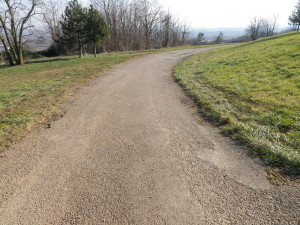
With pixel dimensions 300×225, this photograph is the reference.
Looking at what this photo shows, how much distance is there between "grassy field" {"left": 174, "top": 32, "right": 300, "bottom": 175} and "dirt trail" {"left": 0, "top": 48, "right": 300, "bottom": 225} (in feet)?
1.54

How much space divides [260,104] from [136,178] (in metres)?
4.48

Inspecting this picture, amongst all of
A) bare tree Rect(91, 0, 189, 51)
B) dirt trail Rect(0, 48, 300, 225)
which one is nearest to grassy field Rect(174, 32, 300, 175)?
dirt trail Rect(0, 48, 300, 225)

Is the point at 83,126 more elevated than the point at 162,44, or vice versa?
the point at 162,44

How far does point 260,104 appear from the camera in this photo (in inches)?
220

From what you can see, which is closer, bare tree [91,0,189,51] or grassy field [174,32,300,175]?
grassy field [174,32,300,175]

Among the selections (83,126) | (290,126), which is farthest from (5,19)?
(290,126)

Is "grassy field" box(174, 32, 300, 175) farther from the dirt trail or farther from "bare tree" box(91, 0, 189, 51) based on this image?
"bare tree" box(91, 0, 189, 51)

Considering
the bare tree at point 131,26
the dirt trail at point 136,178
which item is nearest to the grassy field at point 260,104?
the dirt trail at point 136,178

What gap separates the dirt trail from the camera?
2365mm

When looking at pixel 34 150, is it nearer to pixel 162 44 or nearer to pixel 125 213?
pixel 125 213

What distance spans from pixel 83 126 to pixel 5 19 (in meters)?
27.5

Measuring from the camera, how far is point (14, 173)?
313 cm

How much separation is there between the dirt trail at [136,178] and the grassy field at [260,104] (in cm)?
47

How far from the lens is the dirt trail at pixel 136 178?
2365 millimetres
